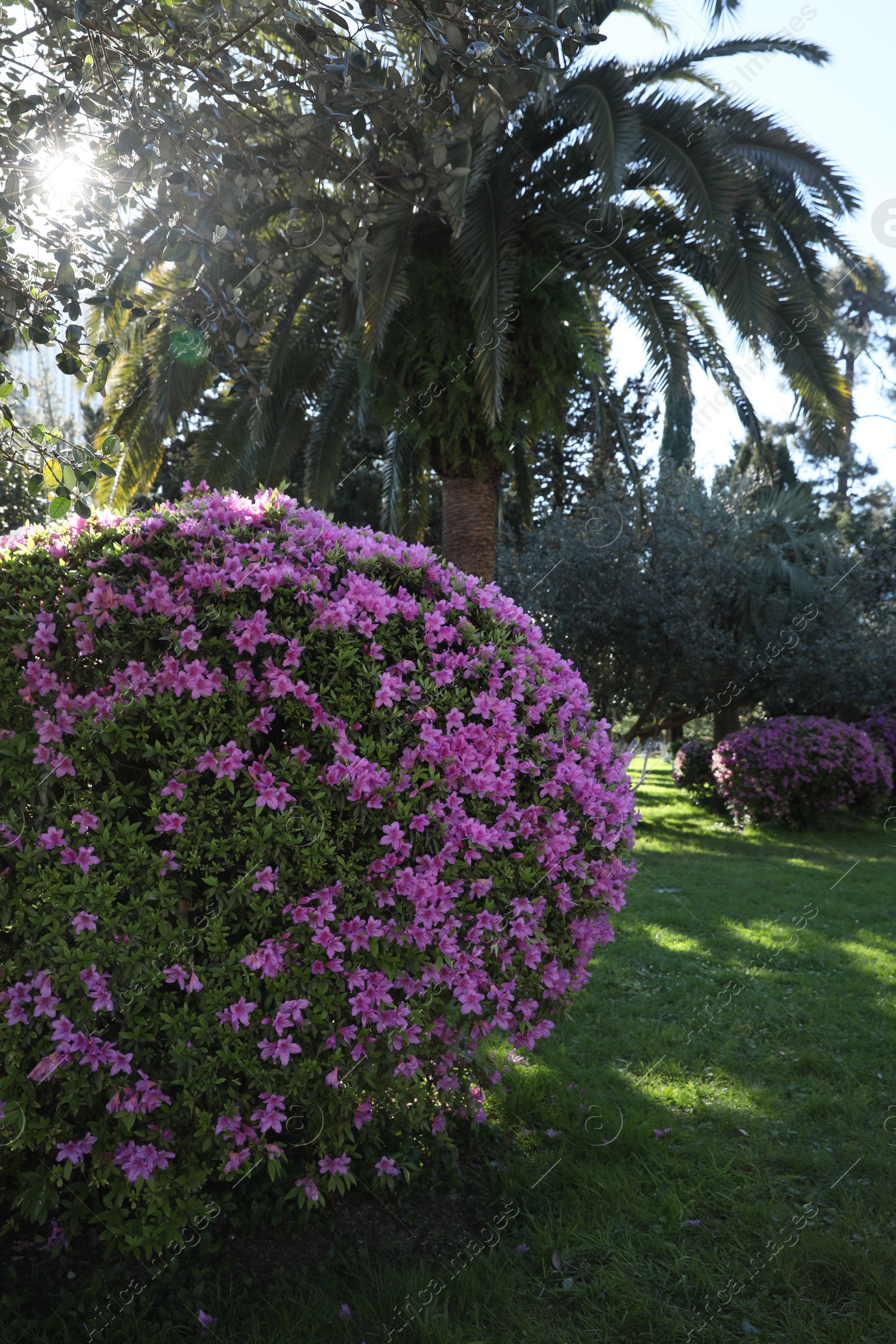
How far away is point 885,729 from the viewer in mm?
15477

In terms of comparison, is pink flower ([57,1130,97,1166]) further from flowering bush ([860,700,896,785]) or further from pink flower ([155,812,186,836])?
flowering bush ([860,700,896,785])

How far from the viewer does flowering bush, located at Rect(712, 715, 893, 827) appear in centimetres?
1346

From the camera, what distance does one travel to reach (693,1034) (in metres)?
4.64

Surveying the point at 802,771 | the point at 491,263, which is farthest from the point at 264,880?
the point at 802,771

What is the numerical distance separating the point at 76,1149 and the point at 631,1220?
185cm

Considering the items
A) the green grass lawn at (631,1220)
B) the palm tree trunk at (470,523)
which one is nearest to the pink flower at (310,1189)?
the green grass lawn at (631,1220)

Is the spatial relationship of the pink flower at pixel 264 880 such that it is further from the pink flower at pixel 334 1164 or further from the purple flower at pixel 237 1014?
the pink flower at pixel 334 1164

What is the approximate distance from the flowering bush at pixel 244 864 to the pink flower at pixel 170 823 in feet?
0.05

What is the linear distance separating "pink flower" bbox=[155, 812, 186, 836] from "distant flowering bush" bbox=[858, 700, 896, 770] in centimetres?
1487

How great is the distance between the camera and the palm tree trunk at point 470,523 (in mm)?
7992

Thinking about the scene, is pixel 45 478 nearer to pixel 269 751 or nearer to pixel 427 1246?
pixel 269 751

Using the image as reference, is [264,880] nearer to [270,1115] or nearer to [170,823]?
[170,823]

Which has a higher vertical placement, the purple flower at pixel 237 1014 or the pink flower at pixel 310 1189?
the purple flower at pixel 237 1014

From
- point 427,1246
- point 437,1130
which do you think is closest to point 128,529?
point 437,1130
